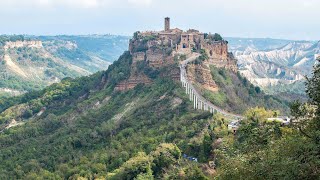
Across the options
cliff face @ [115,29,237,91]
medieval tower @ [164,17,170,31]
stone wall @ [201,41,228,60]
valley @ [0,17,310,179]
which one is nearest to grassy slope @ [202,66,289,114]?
valley @ [0,17,310,179]

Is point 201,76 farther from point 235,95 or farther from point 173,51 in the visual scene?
point 173,51

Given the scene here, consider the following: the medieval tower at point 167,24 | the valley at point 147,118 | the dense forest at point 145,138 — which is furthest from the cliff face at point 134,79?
the medieval tower at point 167,24

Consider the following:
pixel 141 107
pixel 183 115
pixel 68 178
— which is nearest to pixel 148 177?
pixel 68 178

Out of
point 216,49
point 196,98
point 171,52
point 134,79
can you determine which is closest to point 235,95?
point 216,49

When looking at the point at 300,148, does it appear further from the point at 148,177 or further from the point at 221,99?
the point at 221,99

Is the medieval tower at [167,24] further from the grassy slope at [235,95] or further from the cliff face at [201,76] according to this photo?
the cliff face at [201,76]
